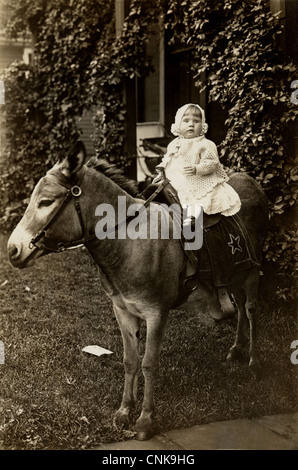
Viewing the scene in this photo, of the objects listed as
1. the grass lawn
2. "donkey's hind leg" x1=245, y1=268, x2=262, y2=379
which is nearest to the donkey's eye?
the grass lawn

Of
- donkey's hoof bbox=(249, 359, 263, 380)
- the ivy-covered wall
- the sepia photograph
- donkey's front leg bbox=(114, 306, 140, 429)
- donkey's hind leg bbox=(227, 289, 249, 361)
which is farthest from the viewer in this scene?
the ivy-covered wall

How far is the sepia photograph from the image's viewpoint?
12.3 ft

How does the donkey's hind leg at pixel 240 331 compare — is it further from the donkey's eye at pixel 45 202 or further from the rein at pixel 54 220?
the donkey's eye at pixel 45 202

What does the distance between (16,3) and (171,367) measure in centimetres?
842

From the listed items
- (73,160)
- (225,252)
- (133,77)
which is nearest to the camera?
(73,160)

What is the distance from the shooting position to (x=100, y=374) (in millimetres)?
4859

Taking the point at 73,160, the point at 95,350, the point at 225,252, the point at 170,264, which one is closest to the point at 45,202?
the point at 73,160

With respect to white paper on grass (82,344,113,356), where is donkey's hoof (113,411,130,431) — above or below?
below

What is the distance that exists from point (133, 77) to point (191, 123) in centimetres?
440

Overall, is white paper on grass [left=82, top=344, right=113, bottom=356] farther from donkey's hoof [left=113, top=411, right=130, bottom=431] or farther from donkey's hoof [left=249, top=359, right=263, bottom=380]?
donkey's hoof [left=249, top=359, right=263, bottom=380]

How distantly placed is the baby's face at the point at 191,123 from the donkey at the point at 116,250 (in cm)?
60

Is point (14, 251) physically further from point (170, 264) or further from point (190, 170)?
point (190, 170)

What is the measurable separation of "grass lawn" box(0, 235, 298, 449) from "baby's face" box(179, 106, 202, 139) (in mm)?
2044

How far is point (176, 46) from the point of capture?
8.52m
